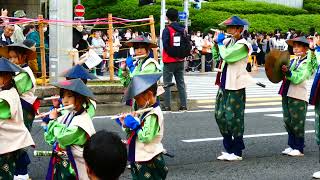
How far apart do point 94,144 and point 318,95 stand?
16.4 feet

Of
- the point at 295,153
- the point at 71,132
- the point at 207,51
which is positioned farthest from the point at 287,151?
the point at 207,51

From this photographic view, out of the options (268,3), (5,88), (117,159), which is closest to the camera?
(117,159)

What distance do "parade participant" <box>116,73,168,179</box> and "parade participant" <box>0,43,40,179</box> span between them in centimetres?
173

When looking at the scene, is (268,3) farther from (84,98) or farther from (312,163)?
(84,98)

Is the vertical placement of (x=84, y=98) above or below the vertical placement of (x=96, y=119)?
above

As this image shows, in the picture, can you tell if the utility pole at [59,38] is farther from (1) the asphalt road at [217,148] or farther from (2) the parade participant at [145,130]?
(2) the parade participant at [145,130]

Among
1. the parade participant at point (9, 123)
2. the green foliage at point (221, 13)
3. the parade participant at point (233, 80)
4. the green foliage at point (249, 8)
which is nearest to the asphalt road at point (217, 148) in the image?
the parade participant at point (233, 80)

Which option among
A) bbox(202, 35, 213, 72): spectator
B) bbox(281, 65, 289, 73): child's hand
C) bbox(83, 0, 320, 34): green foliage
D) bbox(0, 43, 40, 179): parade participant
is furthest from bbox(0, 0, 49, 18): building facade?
bbox(0, 43, 40, 179): parade participant

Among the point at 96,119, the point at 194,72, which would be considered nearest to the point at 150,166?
the point at 96,119

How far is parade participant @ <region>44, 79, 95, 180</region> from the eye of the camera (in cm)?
510

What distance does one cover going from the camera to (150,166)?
211 inches

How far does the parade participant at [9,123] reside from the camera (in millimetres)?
5511

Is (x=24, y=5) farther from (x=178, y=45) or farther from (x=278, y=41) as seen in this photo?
(x=178, y=45)

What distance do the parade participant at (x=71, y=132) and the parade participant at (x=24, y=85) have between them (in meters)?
1.37
